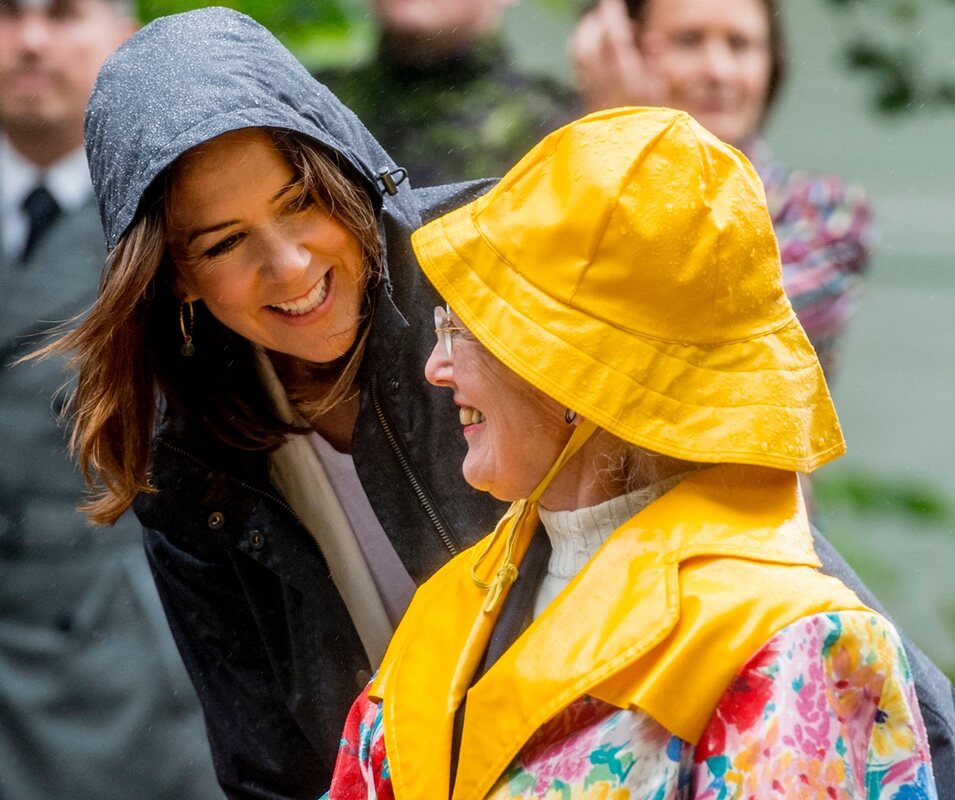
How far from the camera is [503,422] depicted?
71.2 inches

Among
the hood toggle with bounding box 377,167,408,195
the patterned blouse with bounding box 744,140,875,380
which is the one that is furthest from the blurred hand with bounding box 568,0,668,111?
the hood toggle with bounding box 377,167,408,195

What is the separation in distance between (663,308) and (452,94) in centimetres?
192

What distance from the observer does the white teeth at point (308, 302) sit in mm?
2281

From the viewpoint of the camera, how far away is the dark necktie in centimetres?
368

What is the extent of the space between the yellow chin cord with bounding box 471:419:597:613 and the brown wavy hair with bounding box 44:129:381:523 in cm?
52

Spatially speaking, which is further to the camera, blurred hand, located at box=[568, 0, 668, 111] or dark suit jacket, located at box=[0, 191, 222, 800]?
dark suit jacket, located at box=[0, 191, 222, 800]

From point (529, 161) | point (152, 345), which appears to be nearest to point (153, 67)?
point (152, 345)

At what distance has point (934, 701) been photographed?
206 centimetres

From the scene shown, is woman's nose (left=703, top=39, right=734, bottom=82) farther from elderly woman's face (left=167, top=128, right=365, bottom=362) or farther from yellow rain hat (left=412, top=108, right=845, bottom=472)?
yellow rain hat (left=412, top=108, right=845, bottom=472)

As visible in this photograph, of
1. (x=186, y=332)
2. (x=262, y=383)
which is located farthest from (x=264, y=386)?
(x=186, y=332)

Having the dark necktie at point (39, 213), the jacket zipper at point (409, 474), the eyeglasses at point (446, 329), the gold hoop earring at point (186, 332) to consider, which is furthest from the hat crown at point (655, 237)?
the dark necktie at point (39, 213)

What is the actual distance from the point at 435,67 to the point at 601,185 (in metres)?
1.90

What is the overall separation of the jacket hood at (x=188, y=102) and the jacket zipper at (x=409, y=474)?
333 mm

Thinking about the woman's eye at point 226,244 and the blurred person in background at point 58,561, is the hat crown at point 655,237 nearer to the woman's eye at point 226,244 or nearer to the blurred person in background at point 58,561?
the woman's eye at point 226,244
